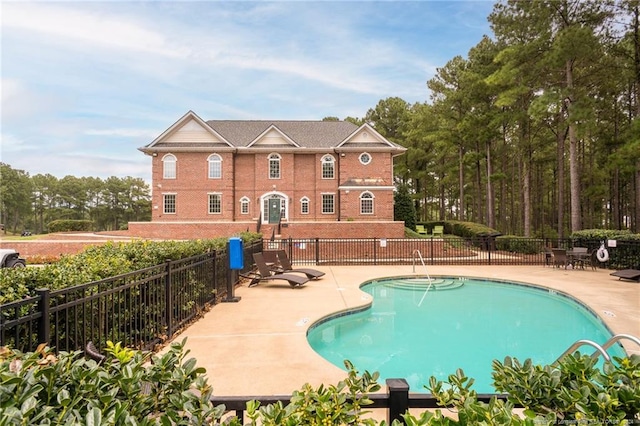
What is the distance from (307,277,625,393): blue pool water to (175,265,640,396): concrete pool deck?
423mm

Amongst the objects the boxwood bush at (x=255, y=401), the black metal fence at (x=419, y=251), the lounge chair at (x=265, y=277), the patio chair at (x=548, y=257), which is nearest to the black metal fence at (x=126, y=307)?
the lounge chair at (x=265, y=277)

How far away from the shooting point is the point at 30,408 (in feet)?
4.62

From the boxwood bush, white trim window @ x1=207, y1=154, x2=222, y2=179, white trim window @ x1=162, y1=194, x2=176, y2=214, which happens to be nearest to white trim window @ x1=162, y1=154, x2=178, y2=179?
white trim window @ x1=162, y1=194, x2=176, y2=214

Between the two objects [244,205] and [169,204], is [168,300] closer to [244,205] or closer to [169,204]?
[244,205]

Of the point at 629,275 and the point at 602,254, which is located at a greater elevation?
the point at 602,254

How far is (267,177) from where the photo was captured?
1183 inches

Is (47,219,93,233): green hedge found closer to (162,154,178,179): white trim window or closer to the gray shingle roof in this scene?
(162,154,178,179): white trim window

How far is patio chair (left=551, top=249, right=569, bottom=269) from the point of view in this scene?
15.2 meters

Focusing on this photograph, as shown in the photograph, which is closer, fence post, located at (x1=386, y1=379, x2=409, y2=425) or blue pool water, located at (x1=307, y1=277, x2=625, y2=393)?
fence post, located at (x1=386, y1=379, x2=409, y2=425)

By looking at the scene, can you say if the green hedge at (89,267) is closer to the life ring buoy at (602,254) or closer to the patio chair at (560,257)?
Answer: the patio chair at (560,257)

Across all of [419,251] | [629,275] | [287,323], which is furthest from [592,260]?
[287,323]

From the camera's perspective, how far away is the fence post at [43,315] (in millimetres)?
3480

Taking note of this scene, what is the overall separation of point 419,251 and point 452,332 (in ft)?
39.1

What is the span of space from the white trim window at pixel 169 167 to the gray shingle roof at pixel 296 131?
4.89 metres
